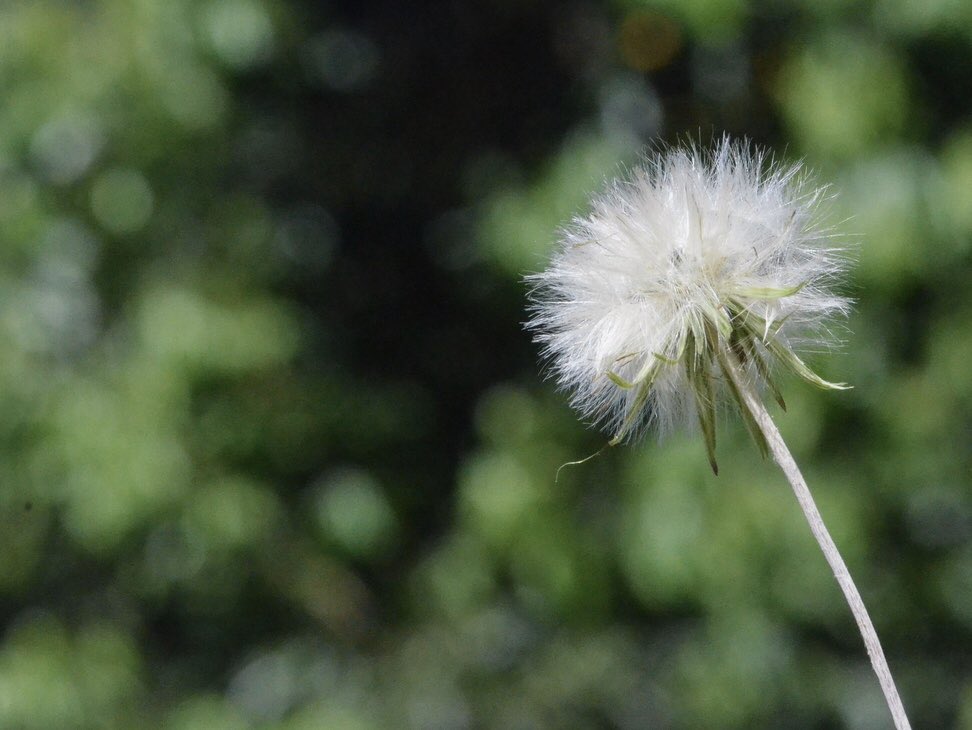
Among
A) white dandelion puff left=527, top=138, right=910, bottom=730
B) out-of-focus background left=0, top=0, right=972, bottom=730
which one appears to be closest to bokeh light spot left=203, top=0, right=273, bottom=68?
out-of-focus background left=0, top=0, right=972, bottom=730

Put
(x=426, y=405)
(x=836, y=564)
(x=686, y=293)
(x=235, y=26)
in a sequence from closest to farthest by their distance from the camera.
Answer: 1. (x=836, y=564)
2. (x=686, y=293)
3. (x=235, y=26)
4. (x=426, y=405)

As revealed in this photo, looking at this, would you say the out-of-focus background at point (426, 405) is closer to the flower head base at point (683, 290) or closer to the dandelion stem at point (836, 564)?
the flower head base at point (683, 290)

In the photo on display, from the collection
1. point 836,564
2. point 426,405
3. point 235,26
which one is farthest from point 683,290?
point 426,405

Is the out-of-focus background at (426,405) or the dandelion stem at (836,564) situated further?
the out-of-focus background at (426,405)

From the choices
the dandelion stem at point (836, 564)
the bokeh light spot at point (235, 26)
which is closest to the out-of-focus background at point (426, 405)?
the bokeh light spot at point (235, 26)

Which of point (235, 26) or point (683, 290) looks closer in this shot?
point (683, 290)

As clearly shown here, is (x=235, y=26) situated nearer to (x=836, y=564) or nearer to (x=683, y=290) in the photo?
(x=683, y=290)

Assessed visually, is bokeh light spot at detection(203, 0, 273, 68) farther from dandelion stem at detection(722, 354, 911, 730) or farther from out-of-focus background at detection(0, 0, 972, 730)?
dandelion stem at detection(722, 354, 911, 730)

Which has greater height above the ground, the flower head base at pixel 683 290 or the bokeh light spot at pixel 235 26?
the bokeh light spot at pixel 235 26
